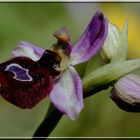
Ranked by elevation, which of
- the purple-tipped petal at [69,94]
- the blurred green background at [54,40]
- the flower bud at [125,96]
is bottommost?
the blurred green background at [54,40]

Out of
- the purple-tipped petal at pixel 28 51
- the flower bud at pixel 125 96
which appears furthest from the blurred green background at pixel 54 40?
the flower bud at pixel 125 96

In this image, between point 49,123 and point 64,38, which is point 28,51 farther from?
point 49,123

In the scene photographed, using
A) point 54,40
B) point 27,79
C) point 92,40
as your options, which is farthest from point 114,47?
point 54,40

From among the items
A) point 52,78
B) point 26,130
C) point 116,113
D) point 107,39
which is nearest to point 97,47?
point 107,39

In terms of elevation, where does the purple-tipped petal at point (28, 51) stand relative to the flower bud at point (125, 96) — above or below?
above

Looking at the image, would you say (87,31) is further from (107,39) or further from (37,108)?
(37,108)

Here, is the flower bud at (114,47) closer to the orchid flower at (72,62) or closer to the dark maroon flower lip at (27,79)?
the orchid flower at (72,62)
